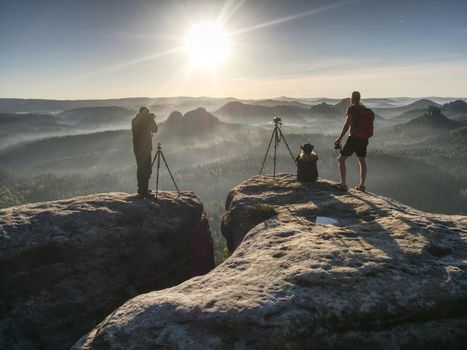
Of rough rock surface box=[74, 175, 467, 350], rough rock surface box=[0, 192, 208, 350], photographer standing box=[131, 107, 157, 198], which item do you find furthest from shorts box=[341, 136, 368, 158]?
photographer standing box=[131, 107, 157, 198]

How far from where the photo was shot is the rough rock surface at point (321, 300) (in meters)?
8.66

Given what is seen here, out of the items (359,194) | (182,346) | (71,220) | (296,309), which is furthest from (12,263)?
(359,194)

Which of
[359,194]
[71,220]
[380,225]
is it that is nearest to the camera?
[380,225]

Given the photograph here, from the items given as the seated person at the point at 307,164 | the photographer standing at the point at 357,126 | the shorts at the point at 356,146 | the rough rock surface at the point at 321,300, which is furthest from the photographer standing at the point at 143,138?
the shorts at the point at 356,146

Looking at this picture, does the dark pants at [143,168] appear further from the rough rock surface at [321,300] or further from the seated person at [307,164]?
the rough rock surface at [321,300]

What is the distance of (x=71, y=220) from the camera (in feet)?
52.6

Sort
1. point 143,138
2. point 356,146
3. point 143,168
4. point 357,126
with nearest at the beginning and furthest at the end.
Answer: point 357,126 → point 356,146 → point 143,138 → point 143,168

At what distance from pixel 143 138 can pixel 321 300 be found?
1302 cm

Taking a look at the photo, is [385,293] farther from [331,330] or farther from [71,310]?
[71,310]

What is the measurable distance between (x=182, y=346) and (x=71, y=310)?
8189mm

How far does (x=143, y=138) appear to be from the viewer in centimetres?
1909

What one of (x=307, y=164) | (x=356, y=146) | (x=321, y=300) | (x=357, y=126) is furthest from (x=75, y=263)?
(x=357, y=126)

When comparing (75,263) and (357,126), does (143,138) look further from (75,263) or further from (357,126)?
(357,126)

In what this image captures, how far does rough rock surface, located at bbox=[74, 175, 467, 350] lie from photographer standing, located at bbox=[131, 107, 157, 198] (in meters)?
8.71
